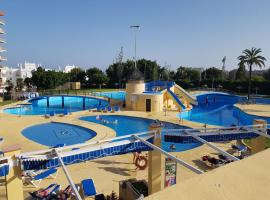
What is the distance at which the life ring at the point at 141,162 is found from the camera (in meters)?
11.8

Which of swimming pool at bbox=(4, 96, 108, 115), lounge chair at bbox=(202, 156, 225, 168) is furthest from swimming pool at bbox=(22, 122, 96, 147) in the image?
swimming pool at bbox=(4, 96, 108, 115)

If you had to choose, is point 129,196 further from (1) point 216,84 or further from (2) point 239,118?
(1) point 216,84

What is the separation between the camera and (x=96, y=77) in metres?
55.4

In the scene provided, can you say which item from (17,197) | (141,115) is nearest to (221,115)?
(141,115)

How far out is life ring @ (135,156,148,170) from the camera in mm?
11820

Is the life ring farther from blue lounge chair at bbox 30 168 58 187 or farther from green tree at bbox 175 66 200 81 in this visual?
green tree at bbox 175 66 200 81

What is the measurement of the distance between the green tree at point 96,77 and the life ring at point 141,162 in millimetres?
44998

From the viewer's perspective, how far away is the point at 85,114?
27.1 meters

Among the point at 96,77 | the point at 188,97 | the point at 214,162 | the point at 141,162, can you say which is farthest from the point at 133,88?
the point at 96,77

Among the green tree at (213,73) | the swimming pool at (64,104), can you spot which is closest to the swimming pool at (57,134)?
the swimming pool at (64,104)

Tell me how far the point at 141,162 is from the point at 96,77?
45.2 m

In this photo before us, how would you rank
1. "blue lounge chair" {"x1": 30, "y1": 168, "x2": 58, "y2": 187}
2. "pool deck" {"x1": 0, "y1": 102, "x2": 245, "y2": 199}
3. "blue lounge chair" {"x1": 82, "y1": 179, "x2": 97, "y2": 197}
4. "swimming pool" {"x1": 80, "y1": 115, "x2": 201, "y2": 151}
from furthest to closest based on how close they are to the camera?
1. "swimming pool" {"x1": 80, "y1": 115, "x2": 201, "y2": 151}
2. "pool deck" {"x1": 0, "y1": 102, "x2": 245, "y2": 199}
3. "blue lounge chair" {"x1": 30, "y1": 168, "x2": 58, "y2": 187}
4. "blue lounge chair" {"x1": 82, "y1": 179, "x2": 97, "y2": 197}

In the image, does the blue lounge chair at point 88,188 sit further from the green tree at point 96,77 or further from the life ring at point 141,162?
the green tree at point 96,77

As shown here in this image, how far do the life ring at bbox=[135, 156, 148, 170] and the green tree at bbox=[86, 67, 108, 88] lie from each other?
1772 inches
